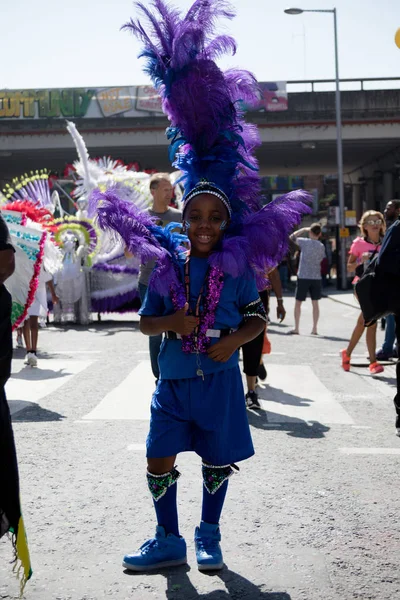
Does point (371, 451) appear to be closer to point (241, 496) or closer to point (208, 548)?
point (241, 496)

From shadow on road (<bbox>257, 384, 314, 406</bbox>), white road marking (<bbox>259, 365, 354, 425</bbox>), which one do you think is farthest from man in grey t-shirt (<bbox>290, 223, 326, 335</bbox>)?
shadow on road (<bbox>257, 384, 314, 406</bbox>)

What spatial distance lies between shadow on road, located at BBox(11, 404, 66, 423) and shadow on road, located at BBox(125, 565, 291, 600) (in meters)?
3.59

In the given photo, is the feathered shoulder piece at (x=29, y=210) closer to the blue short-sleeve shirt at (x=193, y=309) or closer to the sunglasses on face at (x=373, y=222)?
the sunglasses on face at (x=373, y=222)

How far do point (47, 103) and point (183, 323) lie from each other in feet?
109

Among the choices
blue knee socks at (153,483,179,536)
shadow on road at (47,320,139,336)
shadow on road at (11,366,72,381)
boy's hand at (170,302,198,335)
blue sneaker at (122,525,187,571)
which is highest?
boy's hand at (170,302,198,335)

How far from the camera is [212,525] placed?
376cm

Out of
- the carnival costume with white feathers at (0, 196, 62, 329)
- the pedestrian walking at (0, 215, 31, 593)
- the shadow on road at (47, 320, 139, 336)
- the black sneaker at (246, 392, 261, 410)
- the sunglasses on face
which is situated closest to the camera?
the pedestrian walking at (0, 215, 31, 593)

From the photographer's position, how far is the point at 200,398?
3.64 meters

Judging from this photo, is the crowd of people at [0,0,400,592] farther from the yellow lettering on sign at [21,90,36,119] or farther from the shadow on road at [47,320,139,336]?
the yellow lettering on sign at [21,90,36,119]

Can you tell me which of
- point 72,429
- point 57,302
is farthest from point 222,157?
point 57,302

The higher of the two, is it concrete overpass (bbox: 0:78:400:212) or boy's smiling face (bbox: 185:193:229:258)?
concrete overpass (bbox: 0:78:400:212)

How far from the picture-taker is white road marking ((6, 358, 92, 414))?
821cm

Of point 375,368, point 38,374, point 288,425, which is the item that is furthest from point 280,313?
point 38,374

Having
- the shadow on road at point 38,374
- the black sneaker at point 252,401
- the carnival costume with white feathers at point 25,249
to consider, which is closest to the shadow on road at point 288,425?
the black sneaker at point 252,401
